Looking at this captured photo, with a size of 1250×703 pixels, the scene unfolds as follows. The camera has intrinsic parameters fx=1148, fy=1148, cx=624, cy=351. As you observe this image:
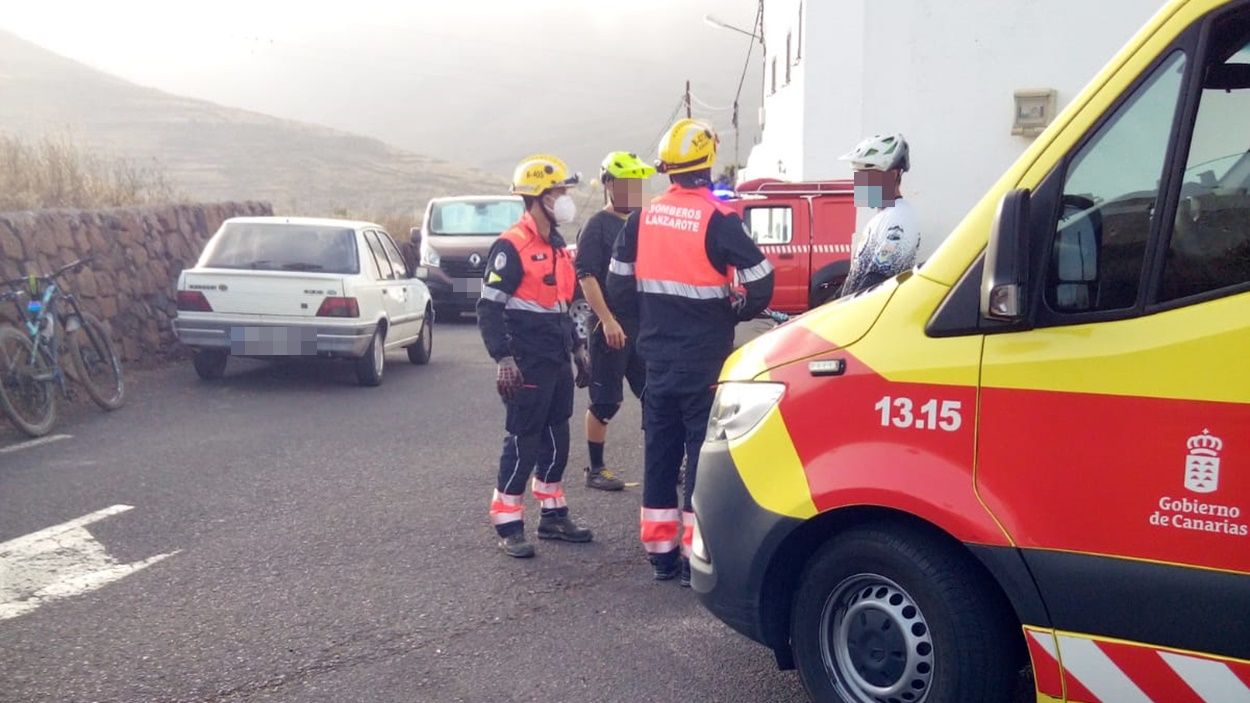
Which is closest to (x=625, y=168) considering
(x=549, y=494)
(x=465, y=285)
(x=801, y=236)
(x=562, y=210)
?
(x=562, y=210)

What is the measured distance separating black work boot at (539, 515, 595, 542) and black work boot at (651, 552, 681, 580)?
734 millimetres

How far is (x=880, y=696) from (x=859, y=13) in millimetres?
17944

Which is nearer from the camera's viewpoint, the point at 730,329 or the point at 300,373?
the point at 730,329

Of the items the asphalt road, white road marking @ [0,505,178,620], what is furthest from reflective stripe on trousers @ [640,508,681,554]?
white road marking @ [0,505,178,620]

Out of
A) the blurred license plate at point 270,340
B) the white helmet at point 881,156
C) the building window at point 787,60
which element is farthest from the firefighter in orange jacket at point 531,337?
the building window at point 787,60

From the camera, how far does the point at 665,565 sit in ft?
17.7

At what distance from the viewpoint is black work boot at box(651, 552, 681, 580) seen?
5375 millimetres

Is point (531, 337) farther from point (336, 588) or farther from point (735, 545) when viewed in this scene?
point (735, 545)

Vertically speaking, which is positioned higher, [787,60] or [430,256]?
[787,60]

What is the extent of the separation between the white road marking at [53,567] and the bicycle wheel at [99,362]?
145 inches

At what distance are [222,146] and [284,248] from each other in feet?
179

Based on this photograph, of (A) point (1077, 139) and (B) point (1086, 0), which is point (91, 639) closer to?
(A) point (1077, 139)

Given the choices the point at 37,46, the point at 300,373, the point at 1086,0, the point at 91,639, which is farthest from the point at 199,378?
the point at 37,46

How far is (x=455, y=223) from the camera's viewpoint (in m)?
18.0
